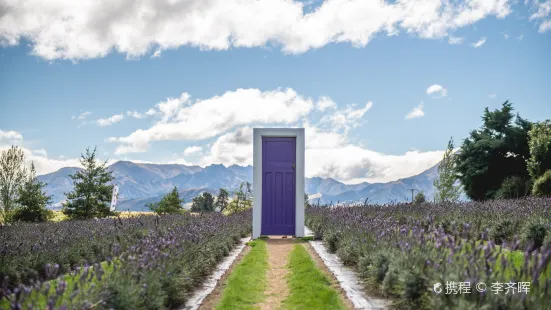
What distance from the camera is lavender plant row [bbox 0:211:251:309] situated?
13.1 ft

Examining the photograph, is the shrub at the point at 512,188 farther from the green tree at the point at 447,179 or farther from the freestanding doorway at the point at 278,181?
the freestanding doorway at the point at 278,181

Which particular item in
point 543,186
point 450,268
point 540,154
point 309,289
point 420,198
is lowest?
point 309,289

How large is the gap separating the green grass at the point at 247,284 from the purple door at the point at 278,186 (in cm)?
280

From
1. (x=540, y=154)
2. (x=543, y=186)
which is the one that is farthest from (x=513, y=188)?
(x=543, y=186)

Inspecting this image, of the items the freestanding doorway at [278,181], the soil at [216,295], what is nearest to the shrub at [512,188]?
the freestanding doorway at [278,181]

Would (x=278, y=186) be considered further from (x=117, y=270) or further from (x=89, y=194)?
(x=89, y=194)

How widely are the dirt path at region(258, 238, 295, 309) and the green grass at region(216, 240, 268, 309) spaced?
0.09 metres

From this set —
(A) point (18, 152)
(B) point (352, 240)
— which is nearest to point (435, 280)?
(B) point (352, 240)

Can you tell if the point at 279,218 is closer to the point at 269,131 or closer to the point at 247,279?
the point at 269,131

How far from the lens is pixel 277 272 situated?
7727 millimetres

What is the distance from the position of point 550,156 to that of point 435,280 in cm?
2336

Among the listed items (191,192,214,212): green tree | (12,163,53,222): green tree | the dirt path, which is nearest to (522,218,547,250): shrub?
the dirt path

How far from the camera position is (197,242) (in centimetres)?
684

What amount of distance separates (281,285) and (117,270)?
277 centimetres
